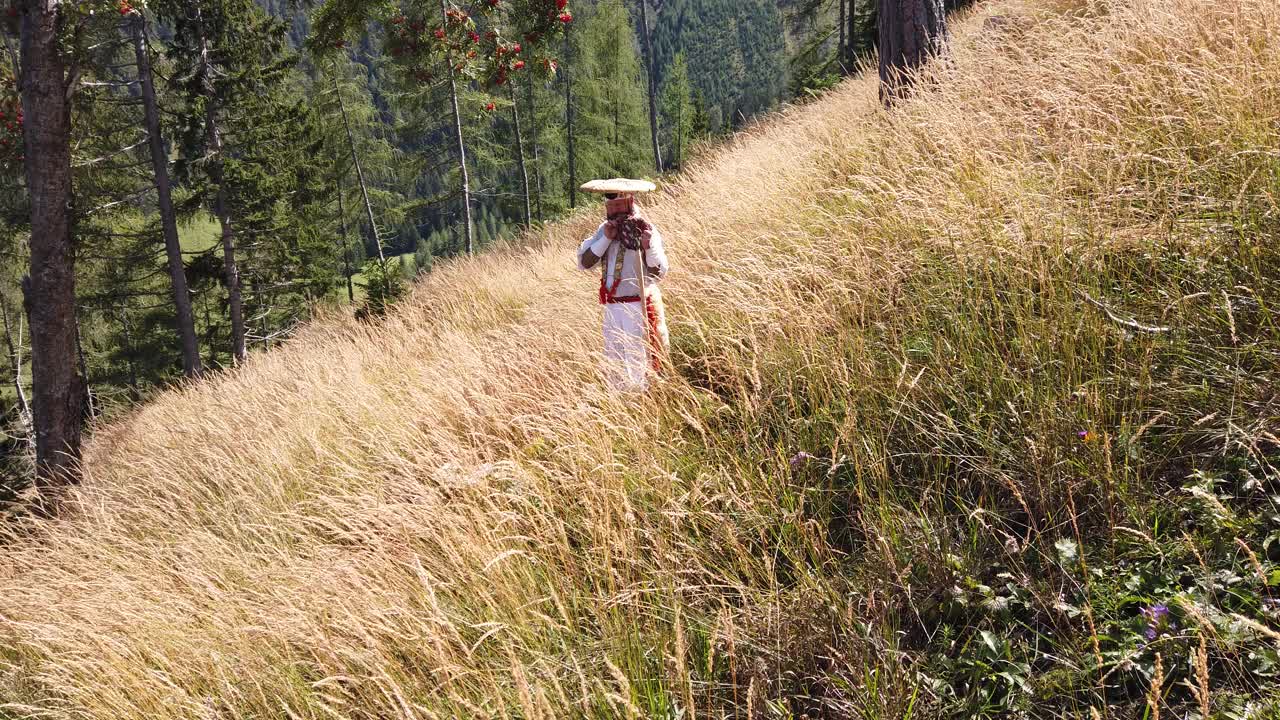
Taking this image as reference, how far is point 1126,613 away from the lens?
5.34 ft

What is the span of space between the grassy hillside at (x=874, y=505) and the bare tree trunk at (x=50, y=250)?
2515 mm

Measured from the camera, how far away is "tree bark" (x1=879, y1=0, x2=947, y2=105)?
5.91m

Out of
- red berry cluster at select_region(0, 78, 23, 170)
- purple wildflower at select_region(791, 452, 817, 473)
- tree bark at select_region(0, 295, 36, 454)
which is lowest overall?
tree bark at select_region(0, 295, 36, 454)

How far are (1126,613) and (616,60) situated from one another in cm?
3772

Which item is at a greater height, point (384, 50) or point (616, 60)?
point (616, 60)

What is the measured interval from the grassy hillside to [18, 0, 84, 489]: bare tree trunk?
2515 mm

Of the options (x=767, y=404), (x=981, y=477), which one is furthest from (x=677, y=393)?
(x=981, y=477)

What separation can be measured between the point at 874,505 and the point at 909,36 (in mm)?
5585

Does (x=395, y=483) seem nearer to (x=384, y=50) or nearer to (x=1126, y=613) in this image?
(x=1126, y=613)

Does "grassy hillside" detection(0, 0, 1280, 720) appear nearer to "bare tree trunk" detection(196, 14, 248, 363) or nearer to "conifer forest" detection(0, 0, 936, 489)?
"conifer forest" detection(0, 0, 936, 489)

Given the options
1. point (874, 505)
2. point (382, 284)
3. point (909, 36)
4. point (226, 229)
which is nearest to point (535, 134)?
point (226, 229)

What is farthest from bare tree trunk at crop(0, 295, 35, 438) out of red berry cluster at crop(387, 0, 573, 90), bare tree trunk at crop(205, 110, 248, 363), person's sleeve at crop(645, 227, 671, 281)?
person's sleeve at crop(645, 227, 671, 281)

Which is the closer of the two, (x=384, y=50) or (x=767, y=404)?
(x=767, y=404)

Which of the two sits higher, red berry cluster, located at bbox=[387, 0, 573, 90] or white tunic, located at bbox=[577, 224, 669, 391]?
red berry cluster, located at bbox=[387, 0, 573, 90]
